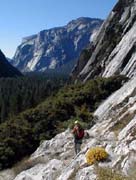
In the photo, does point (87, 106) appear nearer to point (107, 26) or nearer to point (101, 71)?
point (101, 71)

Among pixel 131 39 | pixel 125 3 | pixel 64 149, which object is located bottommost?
pixel 64 149

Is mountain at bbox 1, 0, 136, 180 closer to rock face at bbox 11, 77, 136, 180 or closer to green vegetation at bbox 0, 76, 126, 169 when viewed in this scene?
rock face at bbox 11, 77, 136, 180

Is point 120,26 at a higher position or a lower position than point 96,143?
higher

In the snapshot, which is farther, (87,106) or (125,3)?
(125,3)

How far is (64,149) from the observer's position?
98.8ft

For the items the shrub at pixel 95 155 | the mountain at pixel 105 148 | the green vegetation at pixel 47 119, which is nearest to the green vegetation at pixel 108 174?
the mountain at pixel 105 148

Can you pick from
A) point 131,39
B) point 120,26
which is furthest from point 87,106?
point 120,26

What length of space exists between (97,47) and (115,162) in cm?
7517

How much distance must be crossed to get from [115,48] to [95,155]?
5874 centimetres

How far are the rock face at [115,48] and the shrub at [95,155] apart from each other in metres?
37.9

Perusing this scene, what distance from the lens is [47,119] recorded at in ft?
165

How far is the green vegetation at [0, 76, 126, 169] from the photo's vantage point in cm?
4197

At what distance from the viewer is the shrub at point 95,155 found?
66.6ft

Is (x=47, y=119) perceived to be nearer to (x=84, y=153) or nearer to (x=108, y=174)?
(x=84, y=153)
